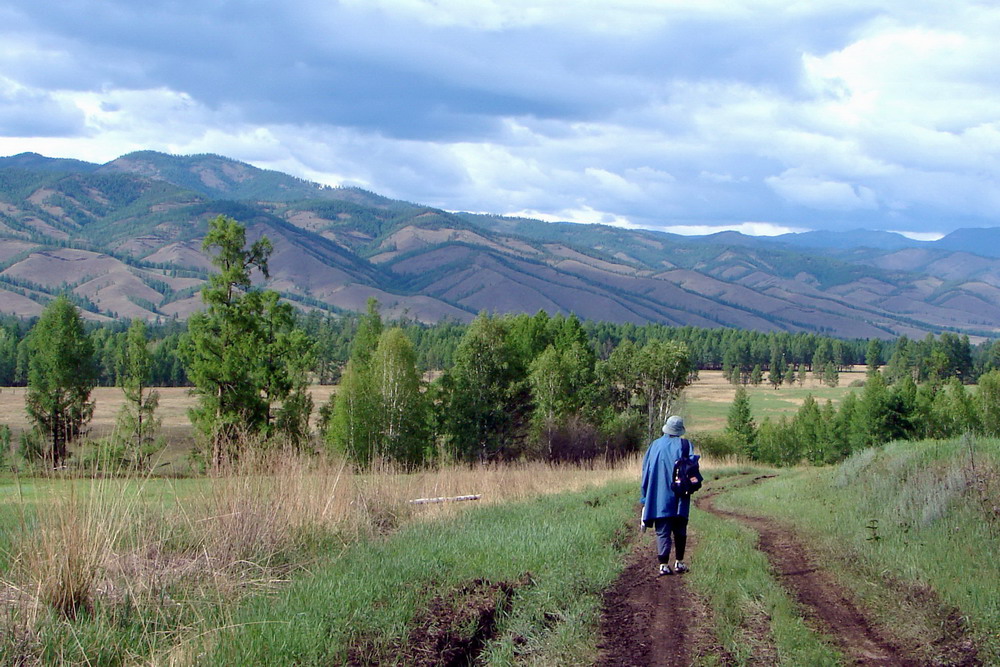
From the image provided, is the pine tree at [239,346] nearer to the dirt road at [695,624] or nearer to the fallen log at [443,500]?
the fallen log at [443,500]

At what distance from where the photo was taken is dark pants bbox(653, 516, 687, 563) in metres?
9.27

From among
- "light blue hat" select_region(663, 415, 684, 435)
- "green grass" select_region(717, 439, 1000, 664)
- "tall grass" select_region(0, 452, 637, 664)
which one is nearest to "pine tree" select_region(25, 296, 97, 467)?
"tall grass" select_region(0, 452, 637, 664)

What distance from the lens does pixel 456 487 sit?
1708 centimetres

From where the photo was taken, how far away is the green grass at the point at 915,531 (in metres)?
7.32

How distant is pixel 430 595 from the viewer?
7625mm

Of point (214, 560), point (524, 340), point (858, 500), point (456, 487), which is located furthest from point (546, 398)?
point (214, 560)

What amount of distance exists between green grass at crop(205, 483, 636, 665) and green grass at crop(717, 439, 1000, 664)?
297 cm

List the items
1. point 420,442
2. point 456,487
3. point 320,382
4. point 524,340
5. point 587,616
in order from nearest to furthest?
point 587,616 → point 456,487 → point 420,442 → point 524,340 → point 320,382

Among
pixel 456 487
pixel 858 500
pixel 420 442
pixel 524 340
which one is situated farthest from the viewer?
pixel 524 340

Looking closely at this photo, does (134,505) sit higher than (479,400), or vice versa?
(134,505)

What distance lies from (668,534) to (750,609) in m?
1.86

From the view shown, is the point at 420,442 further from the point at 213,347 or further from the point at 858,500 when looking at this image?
the point at 858,500

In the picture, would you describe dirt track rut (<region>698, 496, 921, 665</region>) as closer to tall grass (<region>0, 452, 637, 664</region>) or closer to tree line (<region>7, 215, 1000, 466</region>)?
tall grass (<region>0, 452, 637, 664</region>)

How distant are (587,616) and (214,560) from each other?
14.3 ft
